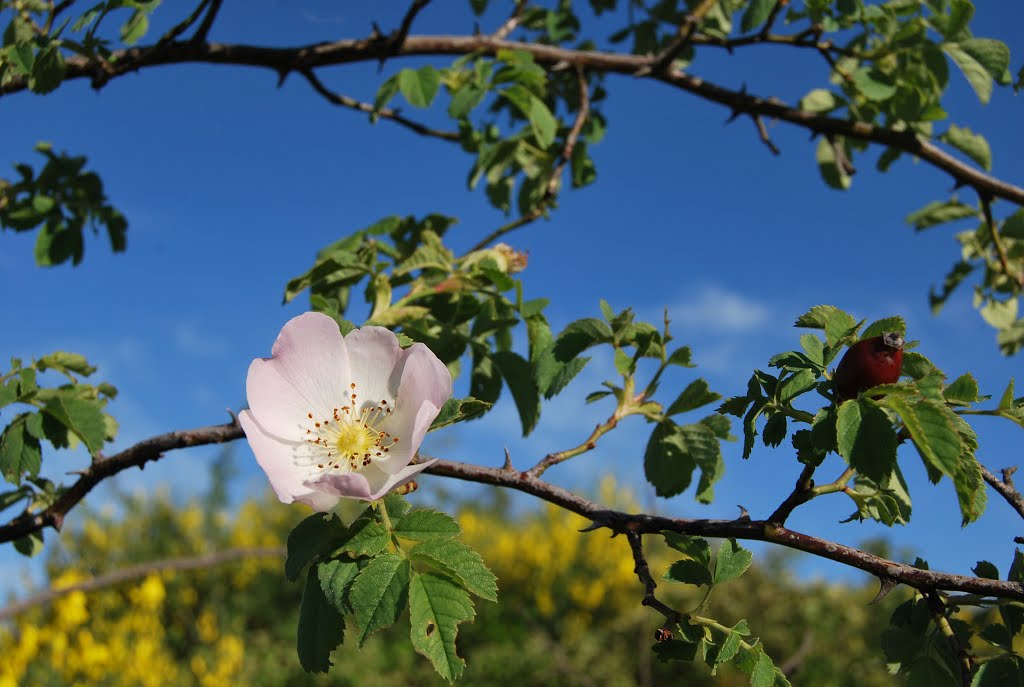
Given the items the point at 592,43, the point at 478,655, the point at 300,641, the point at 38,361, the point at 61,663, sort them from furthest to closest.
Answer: the point at 478,655, the point at 61,663, the point at 592,43, the point at 38,361, the point at 300,641

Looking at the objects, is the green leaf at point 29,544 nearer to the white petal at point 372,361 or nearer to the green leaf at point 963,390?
the white petal at point 372,361

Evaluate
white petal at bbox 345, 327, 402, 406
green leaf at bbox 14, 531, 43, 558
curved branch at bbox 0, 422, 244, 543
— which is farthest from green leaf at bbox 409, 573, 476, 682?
green leaf at bbox 14, 531, 43, 558

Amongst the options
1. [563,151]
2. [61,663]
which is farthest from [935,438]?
[61,663]

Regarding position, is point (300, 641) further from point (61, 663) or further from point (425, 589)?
point (61, 663)

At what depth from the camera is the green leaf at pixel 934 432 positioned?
884 millimetres

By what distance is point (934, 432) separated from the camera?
0.90 meters

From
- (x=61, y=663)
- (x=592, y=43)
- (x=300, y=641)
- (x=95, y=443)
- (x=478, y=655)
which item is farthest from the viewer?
(x=478, y=655)

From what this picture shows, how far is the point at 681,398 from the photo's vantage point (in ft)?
4.61

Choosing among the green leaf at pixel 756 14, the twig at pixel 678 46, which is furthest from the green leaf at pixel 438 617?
the green leaf at pixel 756 14

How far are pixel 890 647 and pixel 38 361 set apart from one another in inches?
65.5

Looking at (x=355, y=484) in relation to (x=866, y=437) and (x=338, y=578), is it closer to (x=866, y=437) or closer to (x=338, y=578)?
(x=338, y=578)

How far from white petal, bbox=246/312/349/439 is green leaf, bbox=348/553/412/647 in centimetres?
36

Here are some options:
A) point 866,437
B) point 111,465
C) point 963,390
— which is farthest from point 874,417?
point 111,465

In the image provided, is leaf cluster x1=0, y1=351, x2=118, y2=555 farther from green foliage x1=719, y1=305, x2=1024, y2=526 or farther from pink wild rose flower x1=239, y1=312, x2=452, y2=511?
green foliage x1=719, y1=305, x2=1024, y2=526
